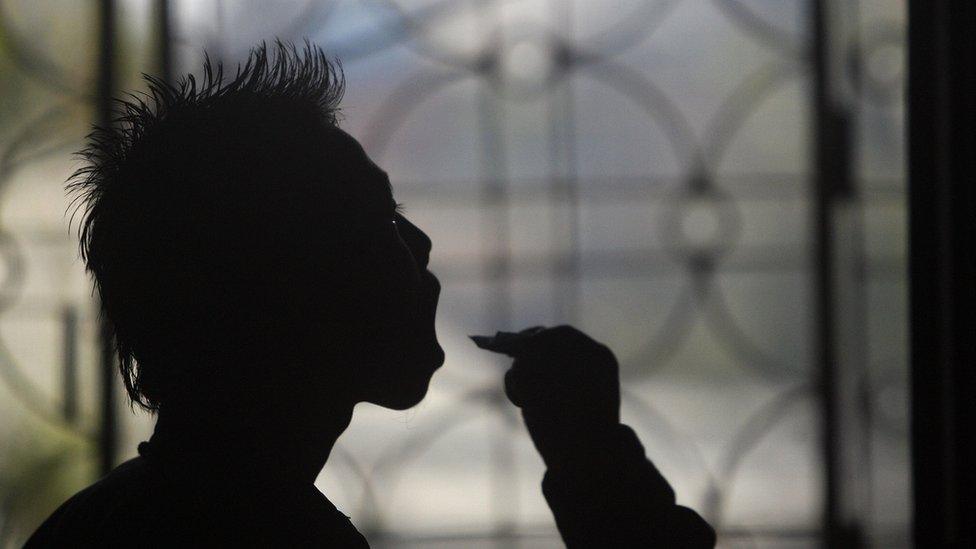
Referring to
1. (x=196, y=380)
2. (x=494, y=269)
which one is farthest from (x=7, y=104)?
(x=196, y=380)

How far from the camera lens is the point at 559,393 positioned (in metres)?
0.62

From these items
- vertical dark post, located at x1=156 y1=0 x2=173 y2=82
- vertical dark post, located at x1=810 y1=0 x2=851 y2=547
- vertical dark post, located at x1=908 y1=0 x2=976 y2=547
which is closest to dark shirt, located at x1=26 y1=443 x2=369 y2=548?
vertical dark post, located at x1=908 y1=0 x2=976 y2=547

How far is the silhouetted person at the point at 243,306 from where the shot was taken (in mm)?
550

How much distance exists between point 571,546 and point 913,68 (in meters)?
0.51

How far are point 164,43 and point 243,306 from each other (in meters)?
1.05

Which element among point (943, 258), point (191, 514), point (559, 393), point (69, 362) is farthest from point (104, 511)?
point (69, 362)

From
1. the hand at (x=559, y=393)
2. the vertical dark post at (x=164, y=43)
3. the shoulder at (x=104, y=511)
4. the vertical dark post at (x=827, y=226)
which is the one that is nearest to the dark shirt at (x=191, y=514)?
the shoulder at (x=104, y=511)

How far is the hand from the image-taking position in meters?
0.62

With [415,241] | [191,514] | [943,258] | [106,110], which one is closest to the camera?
[191,514]

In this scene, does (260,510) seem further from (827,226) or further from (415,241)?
(827,226)

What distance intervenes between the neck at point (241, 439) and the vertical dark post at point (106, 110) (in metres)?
0.92

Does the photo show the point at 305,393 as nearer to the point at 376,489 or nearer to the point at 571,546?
the point at 571,546

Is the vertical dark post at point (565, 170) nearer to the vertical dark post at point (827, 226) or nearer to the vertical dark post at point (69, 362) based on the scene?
the vertical dark post at point (827, 226)

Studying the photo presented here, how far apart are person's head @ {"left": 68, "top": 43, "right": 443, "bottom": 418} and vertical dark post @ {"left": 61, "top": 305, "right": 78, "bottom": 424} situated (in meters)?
0.98
